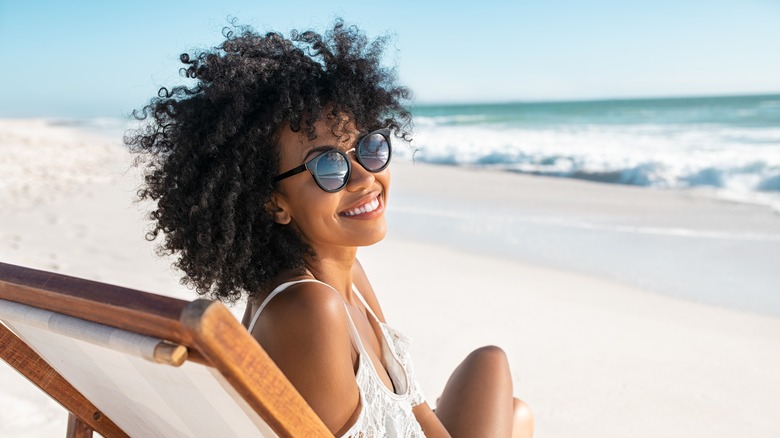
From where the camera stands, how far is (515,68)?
76500mm

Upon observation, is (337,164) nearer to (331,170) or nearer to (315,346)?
(331,170)

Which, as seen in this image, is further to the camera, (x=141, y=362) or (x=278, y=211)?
(x=278, y=211)

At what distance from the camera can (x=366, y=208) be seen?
2.13m

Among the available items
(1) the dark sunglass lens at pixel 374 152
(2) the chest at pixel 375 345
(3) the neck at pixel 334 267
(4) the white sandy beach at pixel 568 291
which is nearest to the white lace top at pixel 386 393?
(2) the chest at pixel 375 345

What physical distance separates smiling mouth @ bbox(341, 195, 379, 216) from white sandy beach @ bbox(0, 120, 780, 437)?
5.13 ft

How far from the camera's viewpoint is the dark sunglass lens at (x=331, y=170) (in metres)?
2.01

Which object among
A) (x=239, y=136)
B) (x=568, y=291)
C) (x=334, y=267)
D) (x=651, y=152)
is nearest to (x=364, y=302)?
(x=334, y=267)

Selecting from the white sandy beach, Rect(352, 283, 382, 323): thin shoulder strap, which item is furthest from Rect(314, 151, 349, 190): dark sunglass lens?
the white sandy beach

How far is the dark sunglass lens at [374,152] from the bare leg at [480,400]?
31.9 inches

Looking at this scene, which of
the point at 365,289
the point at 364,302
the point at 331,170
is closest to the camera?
the point at 331,170

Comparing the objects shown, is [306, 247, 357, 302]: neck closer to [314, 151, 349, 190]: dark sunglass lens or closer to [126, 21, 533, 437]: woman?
[126, 21, 533, 437]: woman

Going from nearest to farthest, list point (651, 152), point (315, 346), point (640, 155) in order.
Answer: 1. point (315, 346)
2. point (640, 155)
3. point (651, 152)

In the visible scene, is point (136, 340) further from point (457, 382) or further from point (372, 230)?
point (457, 382)

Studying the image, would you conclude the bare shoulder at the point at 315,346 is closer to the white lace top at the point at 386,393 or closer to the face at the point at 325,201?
the white lace top at the point at 386,393
